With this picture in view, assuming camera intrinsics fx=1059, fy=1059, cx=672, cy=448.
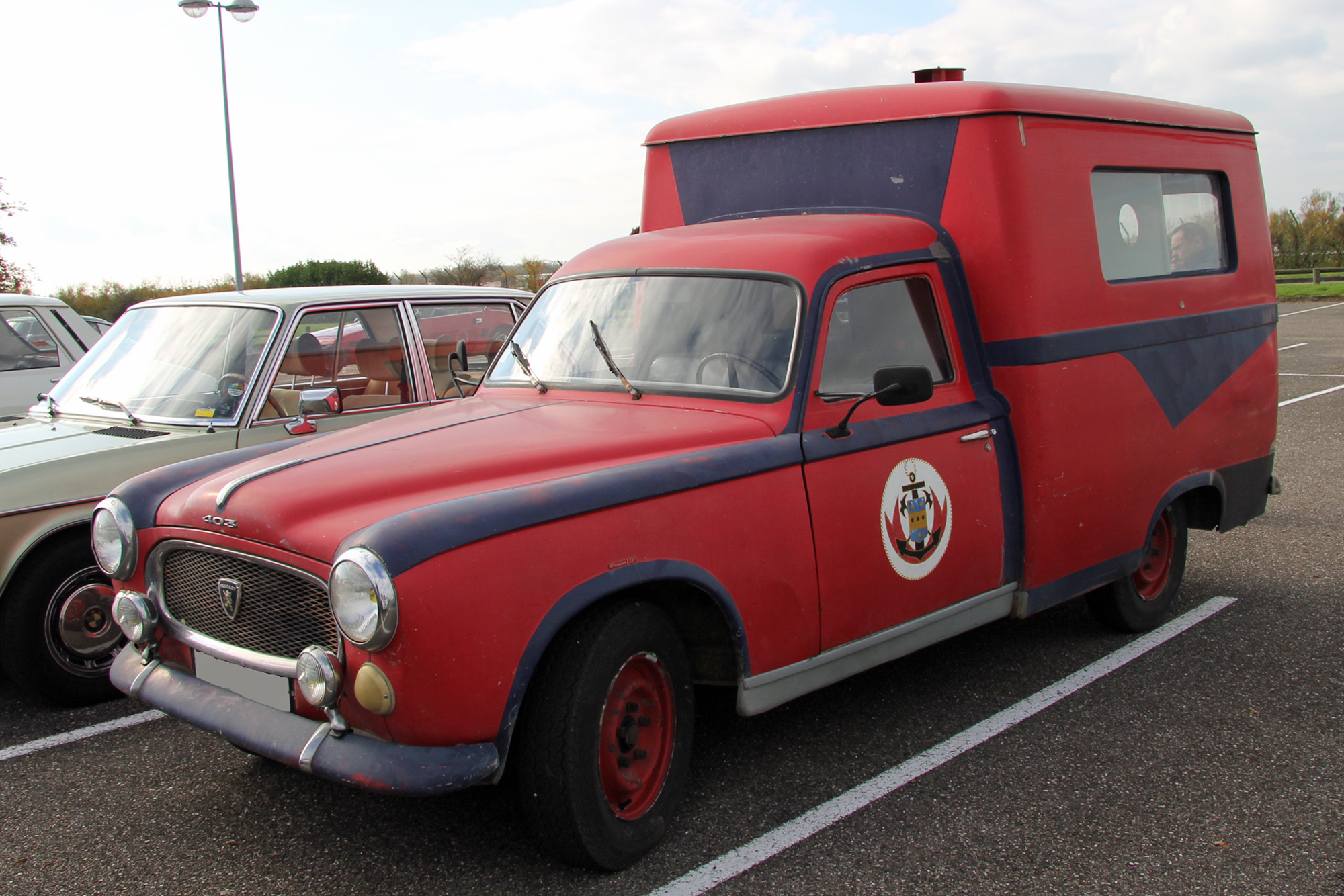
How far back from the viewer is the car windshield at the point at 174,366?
16.9ft

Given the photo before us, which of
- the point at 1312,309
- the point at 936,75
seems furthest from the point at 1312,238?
the point at 936,75

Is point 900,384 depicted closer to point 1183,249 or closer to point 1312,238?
point 1183,249

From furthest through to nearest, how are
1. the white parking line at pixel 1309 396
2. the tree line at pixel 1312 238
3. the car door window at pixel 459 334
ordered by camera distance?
1. the tree line at pixel 1312 238
2. the white parking line at pixel 1309 396
3. the car door window at pixel 459 334

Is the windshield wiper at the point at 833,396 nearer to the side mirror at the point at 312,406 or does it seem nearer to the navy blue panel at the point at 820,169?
the navy blue panel at the point at 820,169

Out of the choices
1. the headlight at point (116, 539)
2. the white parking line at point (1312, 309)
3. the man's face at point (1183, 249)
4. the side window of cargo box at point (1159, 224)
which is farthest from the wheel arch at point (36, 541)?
the white parking line at point (1312, 309)

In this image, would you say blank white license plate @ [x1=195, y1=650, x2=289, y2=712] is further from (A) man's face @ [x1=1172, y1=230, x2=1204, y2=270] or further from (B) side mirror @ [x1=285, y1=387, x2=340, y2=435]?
(A) man's face @ [x1=1172, y1=230, x2=1204, y2=270]

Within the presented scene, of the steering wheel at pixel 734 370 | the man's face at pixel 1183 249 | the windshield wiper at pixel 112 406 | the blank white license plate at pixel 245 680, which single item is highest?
the man's face at pixel 1183 249

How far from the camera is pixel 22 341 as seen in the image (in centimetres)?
845

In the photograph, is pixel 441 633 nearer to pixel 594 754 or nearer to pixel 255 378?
pixel 594 754

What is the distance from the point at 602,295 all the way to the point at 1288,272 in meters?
45.7

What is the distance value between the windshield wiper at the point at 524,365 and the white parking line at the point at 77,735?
1.93m

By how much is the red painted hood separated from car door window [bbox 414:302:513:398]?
1817 millimetres

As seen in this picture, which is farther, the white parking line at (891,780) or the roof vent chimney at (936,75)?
the roof vent chimney at (936,75)

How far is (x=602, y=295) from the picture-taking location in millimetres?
4352
